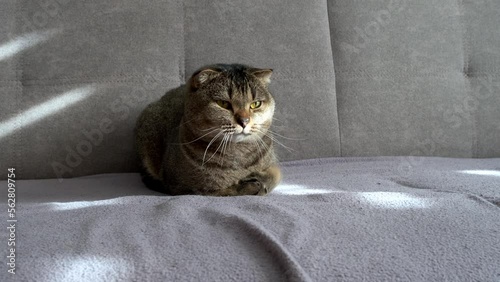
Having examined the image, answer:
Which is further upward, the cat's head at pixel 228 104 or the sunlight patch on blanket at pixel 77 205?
the cat's head at pixel 228 104

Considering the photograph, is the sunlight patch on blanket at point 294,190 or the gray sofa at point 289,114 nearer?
the gray sofa at point 289,114

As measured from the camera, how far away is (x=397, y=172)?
5.04ft

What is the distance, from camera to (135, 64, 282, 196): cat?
1274 mm

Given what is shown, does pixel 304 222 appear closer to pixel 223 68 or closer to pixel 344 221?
pixel 344 221

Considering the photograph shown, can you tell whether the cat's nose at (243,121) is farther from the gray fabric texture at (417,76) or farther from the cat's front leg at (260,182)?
the gray fabric texture at (417,76)

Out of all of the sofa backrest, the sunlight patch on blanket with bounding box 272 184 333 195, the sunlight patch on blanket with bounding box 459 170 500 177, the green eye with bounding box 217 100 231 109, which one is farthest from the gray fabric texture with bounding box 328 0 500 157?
the green eye with bounding box 217 100 231 109

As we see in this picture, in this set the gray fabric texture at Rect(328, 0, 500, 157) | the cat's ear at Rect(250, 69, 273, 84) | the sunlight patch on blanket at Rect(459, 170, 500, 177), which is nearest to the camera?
the cat's ear at Rect(250, 69, 273, 84)

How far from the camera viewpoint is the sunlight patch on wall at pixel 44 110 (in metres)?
1.55

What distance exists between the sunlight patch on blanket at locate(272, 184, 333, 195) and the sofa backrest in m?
0.34

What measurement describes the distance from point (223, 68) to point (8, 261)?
2.67ft

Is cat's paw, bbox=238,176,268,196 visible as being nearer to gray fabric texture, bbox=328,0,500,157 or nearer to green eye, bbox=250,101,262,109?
green eye, bbox=250,101,262,109

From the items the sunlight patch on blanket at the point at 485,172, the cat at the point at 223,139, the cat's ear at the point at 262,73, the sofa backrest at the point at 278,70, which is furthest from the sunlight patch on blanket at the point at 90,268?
the sunlight patch on blanket at the point at 485,172

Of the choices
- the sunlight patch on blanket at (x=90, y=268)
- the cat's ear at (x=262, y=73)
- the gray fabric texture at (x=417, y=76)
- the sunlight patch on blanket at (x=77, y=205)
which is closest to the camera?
the sunlight patch on blanket at (x=90, y=268)

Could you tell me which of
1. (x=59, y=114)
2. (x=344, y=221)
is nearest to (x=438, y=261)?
(x=344, y=221)
